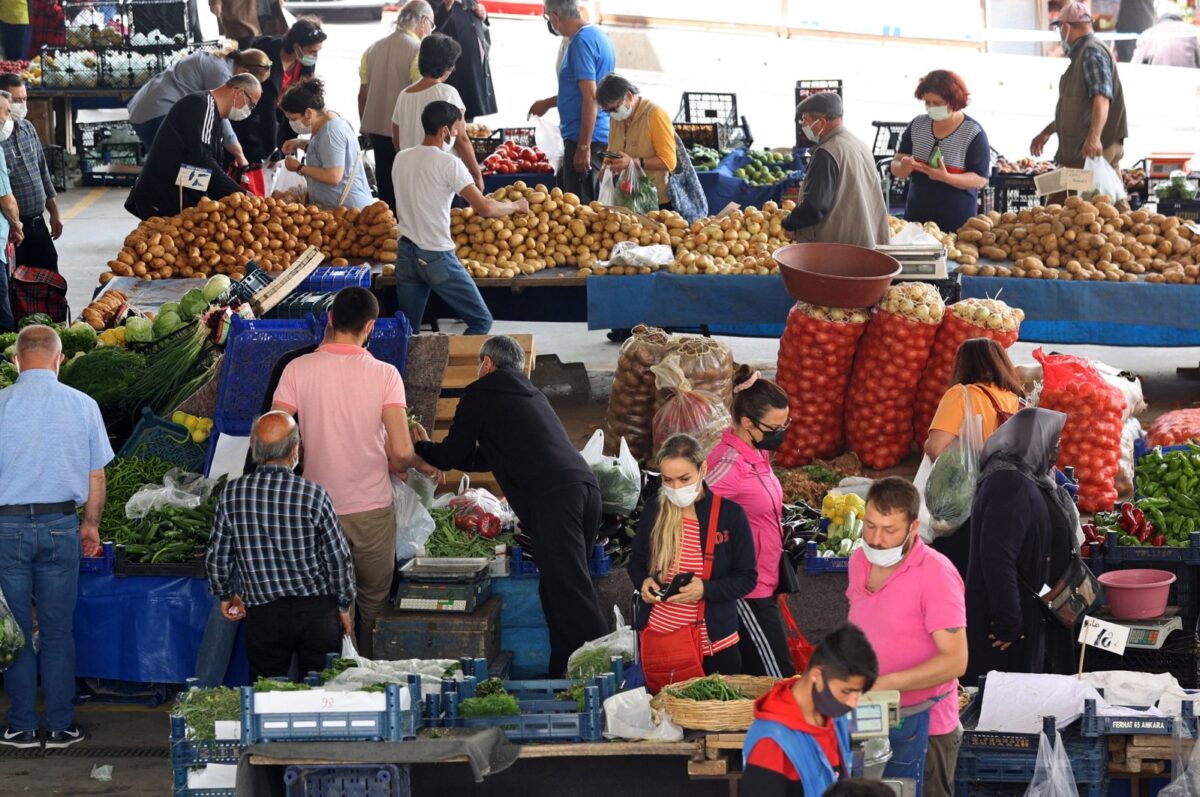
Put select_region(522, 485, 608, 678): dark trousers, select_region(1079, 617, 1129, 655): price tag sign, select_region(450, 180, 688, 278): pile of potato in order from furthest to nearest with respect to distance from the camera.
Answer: select_region(450, 180, 688, 278): pile of potato
select_region(522, 485, 608, 678): dark trousers
select_region(1079, 617, 1129, 655): price tag sign

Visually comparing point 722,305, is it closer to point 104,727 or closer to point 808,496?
point 808,496

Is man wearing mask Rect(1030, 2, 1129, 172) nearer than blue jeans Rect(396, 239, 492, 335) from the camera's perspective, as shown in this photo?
No

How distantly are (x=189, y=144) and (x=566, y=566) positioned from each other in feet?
17.4

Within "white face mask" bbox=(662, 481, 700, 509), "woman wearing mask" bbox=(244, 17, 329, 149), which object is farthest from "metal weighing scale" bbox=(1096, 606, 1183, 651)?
"woman wearing mask" bbox=(244, 17, 329, 149)

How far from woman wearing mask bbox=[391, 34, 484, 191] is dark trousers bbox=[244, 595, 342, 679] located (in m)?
4.82

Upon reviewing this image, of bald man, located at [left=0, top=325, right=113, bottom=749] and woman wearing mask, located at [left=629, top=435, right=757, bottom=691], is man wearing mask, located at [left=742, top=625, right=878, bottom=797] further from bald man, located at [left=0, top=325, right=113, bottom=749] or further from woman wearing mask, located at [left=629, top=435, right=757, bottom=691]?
bald man, located at [left=0, top=325, right=113, bottom=749]

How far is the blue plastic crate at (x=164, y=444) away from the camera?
7281mm

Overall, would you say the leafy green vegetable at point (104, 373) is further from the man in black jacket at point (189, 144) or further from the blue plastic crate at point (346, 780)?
the blue plastic crate at point (346, 780)

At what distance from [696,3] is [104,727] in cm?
2201

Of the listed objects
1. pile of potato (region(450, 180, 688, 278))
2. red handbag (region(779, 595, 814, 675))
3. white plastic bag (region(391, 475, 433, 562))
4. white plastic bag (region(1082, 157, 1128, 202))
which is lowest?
red handbag (region(779, 595, 814, 675))

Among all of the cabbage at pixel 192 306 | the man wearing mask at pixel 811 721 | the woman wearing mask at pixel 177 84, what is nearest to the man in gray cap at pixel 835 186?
the cabbage at pixel 192 306

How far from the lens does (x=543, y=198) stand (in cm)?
1016

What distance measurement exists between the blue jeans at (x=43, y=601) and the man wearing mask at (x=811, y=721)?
330cm

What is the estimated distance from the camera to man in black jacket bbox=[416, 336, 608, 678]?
6164mm
